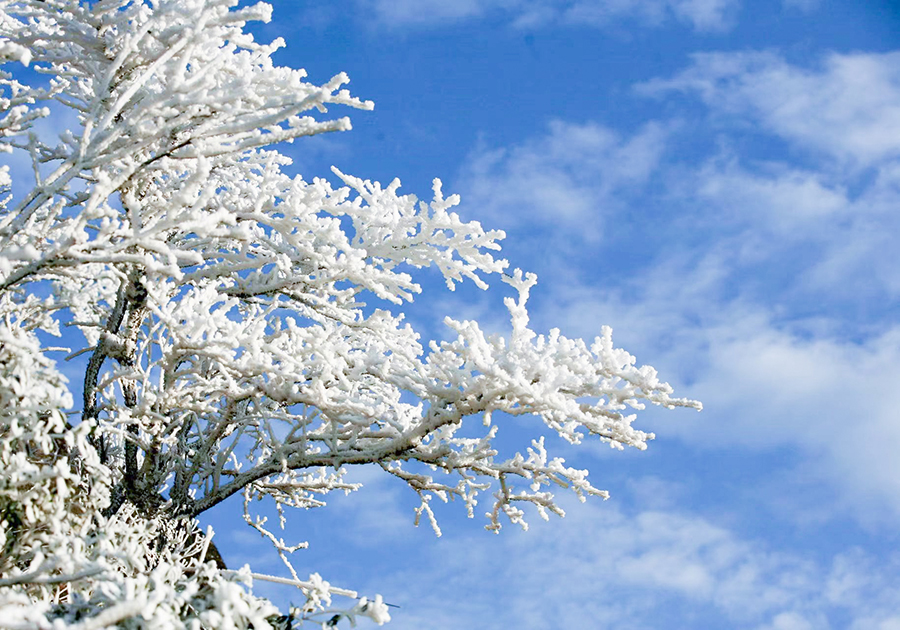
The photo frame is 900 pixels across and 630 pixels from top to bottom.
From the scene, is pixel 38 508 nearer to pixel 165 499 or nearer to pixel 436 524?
pixel 165 499

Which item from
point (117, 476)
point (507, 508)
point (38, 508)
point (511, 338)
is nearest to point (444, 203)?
point (511, 338)

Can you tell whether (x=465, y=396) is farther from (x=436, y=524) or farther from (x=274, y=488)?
(x=274, y=488)

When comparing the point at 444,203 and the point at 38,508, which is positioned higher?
the point at 444,203

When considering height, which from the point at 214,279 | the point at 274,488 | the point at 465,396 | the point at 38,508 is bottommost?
the point at 38,508

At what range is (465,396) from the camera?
549 centimetres

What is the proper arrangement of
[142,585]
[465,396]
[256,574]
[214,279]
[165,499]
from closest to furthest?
[142,585] < [465,396] < [256,574] < [214,279] < [165,499]

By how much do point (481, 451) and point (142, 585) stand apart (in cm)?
306

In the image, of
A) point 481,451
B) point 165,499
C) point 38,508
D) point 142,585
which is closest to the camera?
point 142,585

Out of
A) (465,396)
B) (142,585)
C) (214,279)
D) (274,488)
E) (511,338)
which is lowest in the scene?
(142,585)

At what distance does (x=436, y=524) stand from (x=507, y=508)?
146 centimetres

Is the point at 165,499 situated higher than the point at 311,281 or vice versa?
the point at 311,281

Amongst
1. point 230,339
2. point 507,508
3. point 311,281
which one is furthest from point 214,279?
point 507,508

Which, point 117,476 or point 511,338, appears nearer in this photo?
point 511,338

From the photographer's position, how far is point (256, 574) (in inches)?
232
